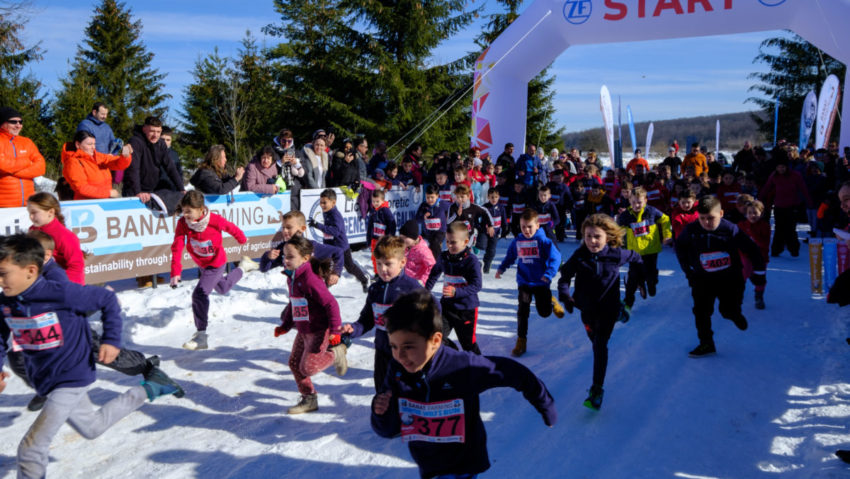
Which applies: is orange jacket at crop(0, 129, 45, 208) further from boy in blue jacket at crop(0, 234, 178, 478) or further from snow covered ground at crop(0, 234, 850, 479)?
boy in blue jacket at crop(0, 234, 178, 478)

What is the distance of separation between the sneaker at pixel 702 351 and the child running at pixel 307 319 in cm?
359

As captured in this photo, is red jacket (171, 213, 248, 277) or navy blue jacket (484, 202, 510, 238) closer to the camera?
red jacket (171, 213, 248, 277)

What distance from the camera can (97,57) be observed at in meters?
32.2

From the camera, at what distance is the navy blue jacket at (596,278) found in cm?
498

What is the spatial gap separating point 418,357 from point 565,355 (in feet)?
13.1

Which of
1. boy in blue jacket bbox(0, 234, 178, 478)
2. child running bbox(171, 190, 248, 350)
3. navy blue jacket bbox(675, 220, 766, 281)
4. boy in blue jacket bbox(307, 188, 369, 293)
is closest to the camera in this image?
boy in blue jacket bbox(0, 234, 178, 478)

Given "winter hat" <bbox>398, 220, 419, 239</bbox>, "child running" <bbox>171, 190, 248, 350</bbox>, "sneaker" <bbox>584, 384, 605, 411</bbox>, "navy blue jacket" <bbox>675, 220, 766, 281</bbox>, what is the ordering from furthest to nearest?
"winter hat" <bbox>398, 220, 419, 239</bbox> < "child running" <bbox>171, 190, 248, 350</bbox> < "navy blue jacket" <bbox>675, 220, 766, 281</bbox> < "sneaker" <bbox>584, 384, 605, 411</bbox>

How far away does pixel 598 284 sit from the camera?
5027 mm

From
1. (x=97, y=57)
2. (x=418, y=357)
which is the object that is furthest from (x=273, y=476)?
(x=97, y=57)

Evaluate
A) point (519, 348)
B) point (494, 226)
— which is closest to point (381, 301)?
point (519, 348)

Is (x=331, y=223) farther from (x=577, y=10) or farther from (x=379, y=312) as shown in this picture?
(x=577, y=10)

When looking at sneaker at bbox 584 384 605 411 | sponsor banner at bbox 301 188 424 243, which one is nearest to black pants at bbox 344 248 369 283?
sponsor banner at bbox 301 188 424 243

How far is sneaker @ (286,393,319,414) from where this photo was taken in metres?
4.75

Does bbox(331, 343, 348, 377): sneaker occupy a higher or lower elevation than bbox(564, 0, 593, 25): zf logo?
lower
